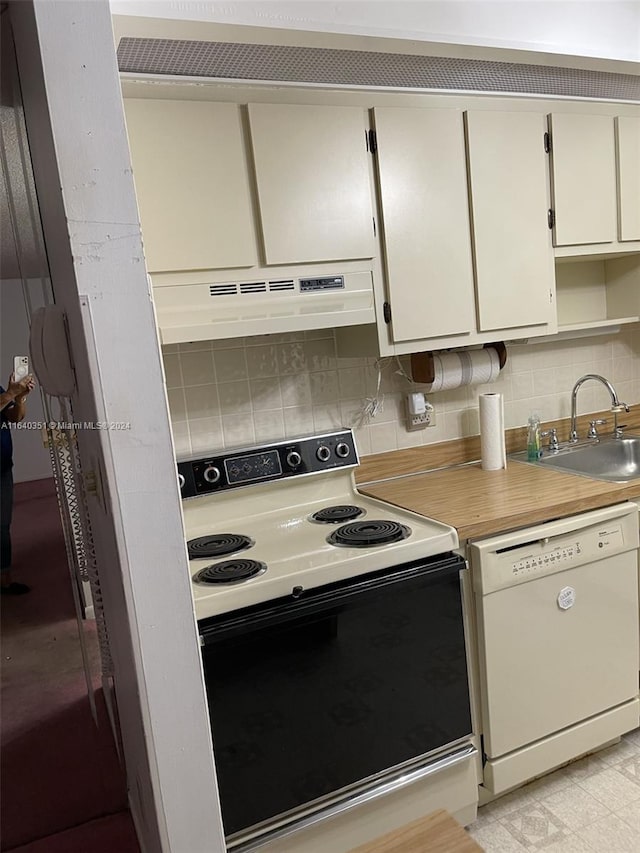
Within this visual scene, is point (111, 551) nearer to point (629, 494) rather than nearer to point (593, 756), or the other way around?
point (629, 494)

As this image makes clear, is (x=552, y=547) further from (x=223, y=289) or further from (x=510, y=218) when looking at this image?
(x=223, y=289)

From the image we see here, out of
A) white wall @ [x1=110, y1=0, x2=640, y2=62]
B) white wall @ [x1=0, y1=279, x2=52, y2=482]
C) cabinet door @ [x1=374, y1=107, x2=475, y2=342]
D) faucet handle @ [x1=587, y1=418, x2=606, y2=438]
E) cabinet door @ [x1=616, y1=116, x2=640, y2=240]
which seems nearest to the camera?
white wall @ [x1=0, y1=279, x2=52, y2=482]

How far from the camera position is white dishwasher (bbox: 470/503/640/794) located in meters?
1.88

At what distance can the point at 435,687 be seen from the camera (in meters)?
1.81

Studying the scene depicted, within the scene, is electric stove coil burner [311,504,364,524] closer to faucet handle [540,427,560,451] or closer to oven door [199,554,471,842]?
oven door [199,554,471,842]

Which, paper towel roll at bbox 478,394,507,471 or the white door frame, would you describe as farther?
paper towel roll at bbox 478,394,507,471

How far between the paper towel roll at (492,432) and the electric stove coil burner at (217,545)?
1047 millimetres

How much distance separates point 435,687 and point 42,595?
3.58 ft

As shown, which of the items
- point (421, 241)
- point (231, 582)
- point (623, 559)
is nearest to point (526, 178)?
point (421, 241)

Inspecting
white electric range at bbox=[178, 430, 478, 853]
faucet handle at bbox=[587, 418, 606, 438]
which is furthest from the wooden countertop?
faucet handle at bbox=[587, 418, 606, 438]

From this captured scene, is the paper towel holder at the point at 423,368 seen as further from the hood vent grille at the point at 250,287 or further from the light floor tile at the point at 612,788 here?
the light floor tile at the point at 612,788

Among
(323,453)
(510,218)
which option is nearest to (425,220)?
(510,218)

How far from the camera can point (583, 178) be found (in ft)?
7.69

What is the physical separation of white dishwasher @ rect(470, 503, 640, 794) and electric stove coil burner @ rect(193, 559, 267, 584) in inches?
25.1
